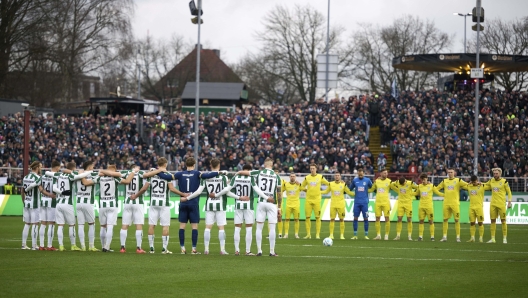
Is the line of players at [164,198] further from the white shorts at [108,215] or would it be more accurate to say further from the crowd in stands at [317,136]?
Result: the crowd in stands at [317,136]

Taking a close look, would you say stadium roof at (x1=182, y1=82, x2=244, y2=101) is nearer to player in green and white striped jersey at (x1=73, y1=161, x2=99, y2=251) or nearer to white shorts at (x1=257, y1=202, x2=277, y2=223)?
player in green and white striped jersey at (x1=73, y1=161, x2=99, y2=251)

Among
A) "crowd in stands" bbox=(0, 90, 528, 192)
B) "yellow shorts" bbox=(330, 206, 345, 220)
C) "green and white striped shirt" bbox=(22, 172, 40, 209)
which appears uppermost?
"crowd in stands" bbox=(0, 90, 528, 192)

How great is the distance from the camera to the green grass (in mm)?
13375

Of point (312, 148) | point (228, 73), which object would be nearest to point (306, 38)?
point (228, 73)

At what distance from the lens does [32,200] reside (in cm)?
2138

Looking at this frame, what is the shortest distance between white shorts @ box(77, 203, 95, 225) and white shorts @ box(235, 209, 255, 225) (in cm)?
389

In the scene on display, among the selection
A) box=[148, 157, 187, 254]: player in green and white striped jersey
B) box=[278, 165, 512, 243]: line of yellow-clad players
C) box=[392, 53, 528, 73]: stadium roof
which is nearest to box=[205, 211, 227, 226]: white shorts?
box=[148, 157, 187, 254]: player in green and white striped jersey

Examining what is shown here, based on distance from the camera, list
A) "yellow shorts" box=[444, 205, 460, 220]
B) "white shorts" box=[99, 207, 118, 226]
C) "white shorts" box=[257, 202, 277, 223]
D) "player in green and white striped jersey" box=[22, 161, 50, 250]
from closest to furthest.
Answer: "white shorts" box=[257, 202, 277, 223] < "white shorts" box=[99, 207, 118, 226] < "player in green and white striped jersey" box=[22, 161, 50, 250] < "yellow shorts" box=[444, 205, 460, 220]

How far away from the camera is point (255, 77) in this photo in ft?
299

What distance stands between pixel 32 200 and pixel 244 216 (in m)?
6.00

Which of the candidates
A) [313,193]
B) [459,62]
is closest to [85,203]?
[313,193]

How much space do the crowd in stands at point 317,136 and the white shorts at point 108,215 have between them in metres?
25.0

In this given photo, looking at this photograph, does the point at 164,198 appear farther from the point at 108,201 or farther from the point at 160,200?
the point at 108,201

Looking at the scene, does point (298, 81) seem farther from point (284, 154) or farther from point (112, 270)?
point (112, 270)
